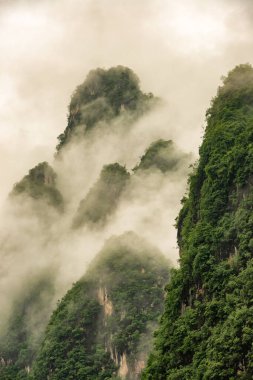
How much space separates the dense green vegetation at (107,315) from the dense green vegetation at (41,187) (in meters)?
33.8

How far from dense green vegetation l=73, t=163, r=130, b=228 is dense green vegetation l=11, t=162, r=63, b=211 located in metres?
16.0

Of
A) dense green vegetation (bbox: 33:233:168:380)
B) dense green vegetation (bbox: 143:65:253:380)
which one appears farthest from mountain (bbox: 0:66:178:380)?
dense green vegetation (bbox: 143:65:253:380)

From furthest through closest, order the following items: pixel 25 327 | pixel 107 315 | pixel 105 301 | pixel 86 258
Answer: pixel 86 258, pixel 25 327, pixel 105 301, pixel 107 315

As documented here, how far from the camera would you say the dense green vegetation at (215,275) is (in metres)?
30.4

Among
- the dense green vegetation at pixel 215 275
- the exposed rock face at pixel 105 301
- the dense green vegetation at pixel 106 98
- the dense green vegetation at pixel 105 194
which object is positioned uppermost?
the dense green vegetation at pixel 106 98

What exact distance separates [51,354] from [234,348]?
32.4 metres

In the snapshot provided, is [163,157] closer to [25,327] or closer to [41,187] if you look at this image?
[41,187]

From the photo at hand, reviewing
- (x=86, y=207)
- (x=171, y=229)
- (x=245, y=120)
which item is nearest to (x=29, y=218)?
(x=86, y=207)

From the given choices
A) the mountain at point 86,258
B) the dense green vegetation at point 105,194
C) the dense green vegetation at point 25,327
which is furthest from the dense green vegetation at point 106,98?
the dense green vegetation at point 25,327

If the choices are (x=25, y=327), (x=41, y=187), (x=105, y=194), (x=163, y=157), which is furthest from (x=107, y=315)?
(x=41, y=187)

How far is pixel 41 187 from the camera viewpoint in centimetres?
9831

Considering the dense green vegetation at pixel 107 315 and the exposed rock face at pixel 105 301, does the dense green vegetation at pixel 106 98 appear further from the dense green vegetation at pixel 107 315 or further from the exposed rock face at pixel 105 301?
the exposed rock face at pixel 105 301

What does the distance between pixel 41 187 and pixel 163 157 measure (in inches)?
994

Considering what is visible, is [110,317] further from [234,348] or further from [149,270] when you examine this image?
[234,348]
